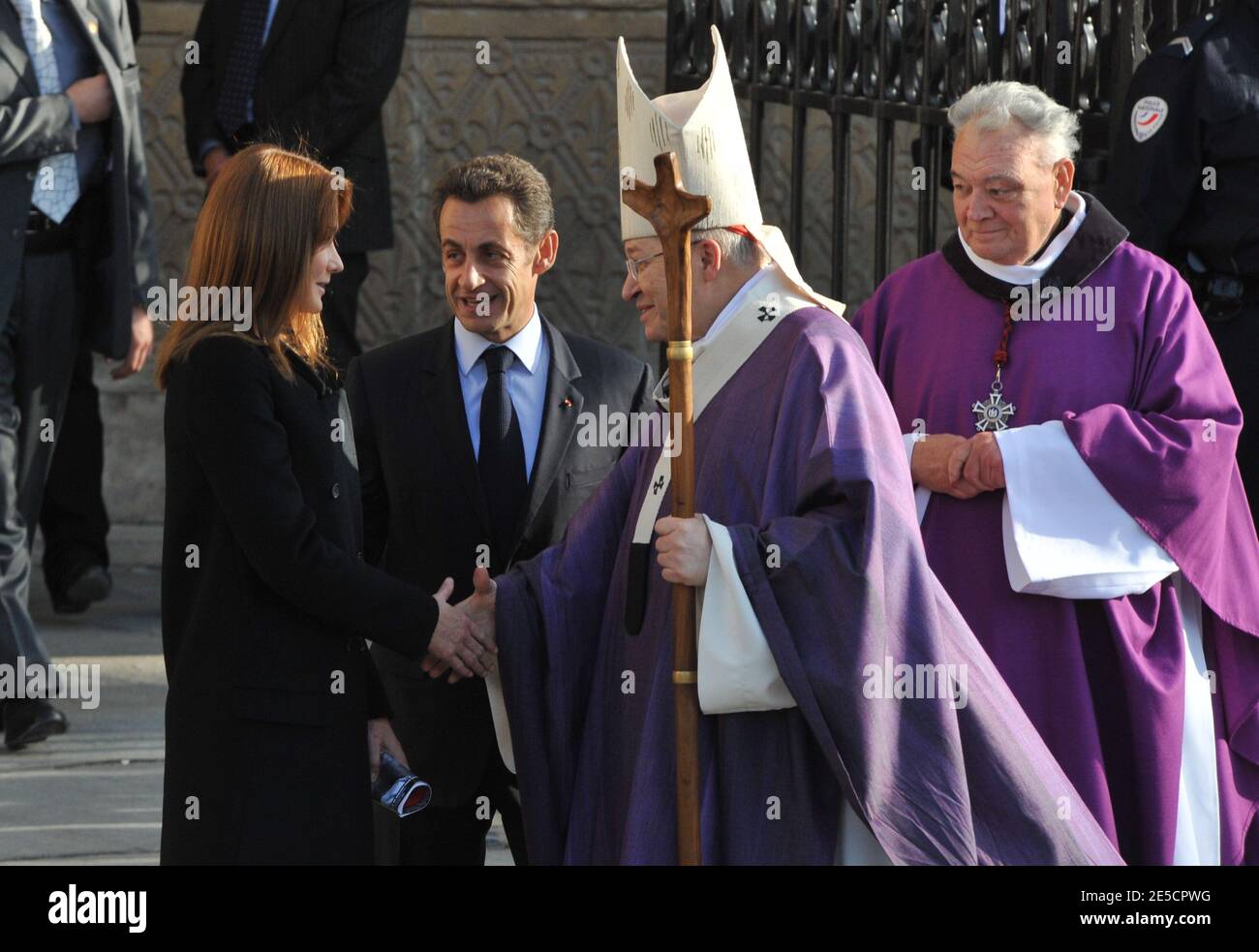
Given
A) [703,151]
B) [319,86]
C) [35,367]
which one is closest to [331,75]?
[319,86]

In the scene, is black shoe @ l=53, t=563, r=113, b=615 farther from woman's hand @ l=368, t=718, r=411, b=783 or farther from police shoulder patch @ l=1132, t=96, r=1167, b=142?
police shoulder patch @ l=1132, t=96, r=1167, b=142

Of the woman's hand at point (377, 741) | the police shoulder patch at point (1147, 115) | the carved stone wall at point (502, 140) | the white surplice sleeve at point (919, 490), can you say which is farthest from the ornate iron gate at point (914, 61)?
the woman's hand at point (377, 741)

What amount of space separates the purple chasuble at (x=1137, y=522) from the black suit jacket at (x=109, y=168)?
2621 mm

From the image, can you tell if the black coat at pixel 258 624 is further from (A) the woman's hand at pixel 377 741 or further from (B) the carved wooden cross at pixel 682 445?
(B) the carved wooden cross at pixel 682 445

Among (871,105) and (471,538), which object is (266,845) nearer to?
(471,538)

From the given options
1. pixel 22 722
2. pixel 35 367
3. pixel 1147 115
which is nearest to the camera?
pixel 1147 115

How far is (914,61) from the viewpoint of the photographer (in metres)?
5.93

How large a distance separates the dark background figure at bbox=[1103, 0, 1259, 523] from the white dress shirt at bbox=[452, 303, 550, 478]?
5.70 feet

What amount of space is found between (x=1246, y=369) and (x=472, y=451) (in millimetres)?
2168

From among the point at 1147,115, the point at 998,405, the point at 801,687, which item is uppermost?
the point at 1147,115

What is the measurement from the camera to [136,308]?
6.40m

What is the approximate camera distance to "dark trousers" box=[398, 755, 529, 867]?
171 inches

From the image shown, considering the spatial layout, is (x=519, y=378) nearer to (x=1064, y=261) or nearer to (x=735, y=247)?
(x=735, y=247)

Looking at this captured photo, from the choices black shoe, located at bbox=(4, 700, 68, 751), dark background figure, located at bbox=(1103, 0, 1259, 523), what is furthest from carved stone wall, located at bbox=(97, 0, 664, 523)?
dark background figure, located at bbox=(1103, 0, 1259, 523)
